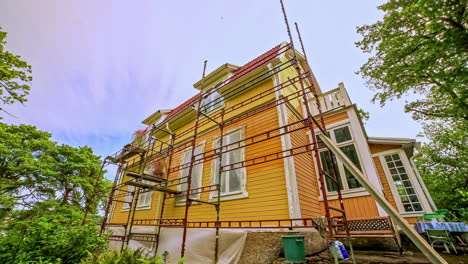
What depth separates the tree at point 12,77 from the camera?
302 inches

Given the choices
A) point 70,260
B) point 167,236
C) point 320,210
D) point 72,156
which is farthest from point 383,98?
point 72,156

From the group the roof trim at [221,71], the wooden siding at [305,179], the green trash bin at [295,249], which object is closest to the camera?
the green trash bin at [295,249]

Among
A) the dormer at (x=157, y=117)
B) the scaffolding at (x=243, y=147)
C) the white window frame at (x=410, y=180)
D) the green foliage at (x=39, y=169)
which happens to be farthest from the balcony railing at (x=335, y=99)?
the green foliage at (x=39, y=169)

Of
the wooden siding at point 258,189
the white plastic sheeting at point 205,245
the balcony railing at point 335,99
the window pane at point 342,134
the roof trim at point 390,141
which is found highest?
the balcony railing at point 335,99

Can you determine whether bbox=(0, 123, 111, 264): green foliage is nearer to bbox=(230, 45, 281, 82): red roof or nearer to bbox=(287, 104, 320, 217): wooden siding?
bbox=(230, 45, 281, 82): red roof

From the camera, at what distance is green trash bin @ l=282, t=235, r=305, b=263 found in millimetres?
3254

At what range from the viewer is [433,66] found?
8109 millimetres

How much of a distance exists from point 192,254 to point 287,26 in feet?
23.9

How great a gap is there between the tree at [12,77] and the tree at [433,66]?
655 inches

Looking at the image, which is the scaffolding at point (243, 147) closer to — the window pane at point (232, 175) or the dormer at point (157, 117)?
the window pane at point (232, 175)

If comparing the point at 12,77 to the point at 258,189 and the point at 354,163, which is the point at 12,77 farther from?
the point at 354,163

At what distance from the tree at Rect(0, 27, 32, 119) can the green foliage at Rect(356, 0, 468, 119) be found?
1661cm

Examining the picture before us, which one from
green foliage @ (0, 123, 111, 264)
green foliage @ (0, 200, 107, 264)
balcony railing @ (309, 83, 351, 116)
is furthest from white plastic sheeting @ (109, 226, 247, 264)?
green foliage @ (0, 123, 111, 264)

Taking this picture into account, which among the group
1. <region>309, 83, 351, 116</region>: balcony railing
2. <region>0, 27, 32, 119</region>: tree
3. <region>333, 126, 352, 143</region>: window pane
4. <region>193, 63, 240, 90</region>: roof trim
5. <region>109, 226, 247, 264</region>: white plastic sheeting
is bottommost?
<region>109, 226, 247, 264</region>: white plastic sheeting
